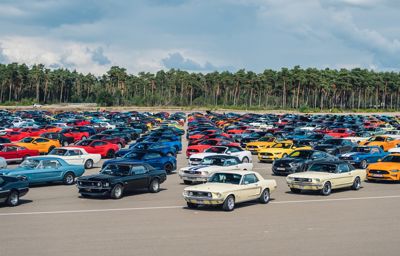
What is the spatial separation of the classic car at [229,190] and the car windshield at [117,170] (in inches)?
149

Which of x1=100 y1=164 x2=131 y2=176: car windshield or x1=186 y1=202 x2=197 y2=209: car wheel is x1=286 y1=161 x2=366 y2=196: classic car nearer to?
x1=186 y1=202 x2=197 y2=209: car wheel

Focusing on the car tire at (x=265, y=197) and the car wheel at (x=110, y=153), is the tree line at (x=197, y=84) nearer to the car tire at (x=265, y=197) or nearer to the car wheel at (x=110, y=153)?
the car wheel at (x=110, y=153)

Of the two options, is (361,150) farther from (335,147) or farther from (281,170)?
(281,170)

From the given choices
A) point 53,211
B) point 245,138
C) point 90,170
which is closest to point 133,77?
point 245,138

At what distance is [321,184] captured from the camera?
22.4m

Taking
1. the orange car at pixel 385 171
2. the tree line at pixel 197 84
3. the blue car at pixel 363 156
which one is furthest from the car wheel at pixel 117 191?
the tree line at pixel 197 84

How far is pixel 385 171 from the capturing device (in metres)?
27.0

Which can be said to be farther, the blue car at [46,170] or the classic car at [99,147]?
the classic car at [99,147]

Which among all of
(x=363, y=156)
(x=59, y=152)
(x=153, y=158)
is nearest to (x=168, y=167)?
(x=153, y=158)

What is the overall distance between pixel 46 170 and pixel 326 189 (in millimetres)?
11496

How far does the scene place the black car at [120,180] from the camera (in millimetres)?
20828

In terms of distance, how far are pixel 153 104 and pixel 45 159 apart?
481ft

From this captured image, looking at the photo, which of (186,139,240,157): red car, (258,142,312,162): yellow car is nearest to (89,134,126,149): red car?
(186,139,240,157): red car

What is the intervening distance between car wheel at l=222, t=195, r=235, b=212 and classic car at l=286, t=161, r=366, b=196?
4.87m
